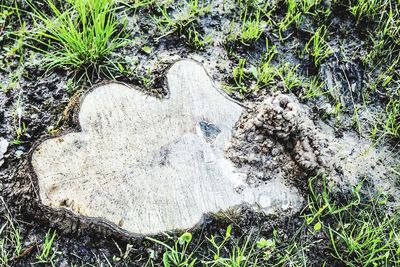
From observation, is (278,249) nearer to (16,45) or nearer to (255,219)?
(255,219)

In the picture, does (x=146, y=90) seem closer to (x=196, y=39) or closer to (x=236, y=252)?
(x=196, y=39)

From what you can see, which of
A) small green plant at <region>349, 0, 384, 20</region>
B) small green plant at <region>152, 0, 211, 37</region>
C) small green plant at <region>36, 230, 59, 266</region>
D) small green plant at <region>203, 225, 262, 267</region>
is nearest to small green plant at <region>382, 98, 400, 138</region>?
small green plant at <region>349, 0, 384, 20</region>

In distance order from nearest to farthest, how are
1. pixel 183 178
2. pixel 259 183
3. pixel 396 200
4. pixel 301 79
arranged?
1. pixel 183 178
2. pixel 259 183
3. pixel 396 200
4. pixel 301 79

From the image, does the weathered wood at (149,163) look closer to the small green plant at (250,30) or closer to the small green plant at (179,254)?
the small green plant at (179,254)

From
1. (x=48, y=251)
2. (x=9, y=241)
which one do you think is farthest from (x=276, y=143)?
(x=9, y=241)

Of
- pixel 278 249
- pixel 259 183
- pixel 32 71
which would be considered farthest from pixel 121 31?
pixel 278 249

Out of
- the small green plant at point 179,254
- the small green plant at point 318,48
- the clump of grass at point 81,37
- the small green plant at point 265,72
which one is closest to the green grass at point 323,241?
the small green plant at point 179,254
